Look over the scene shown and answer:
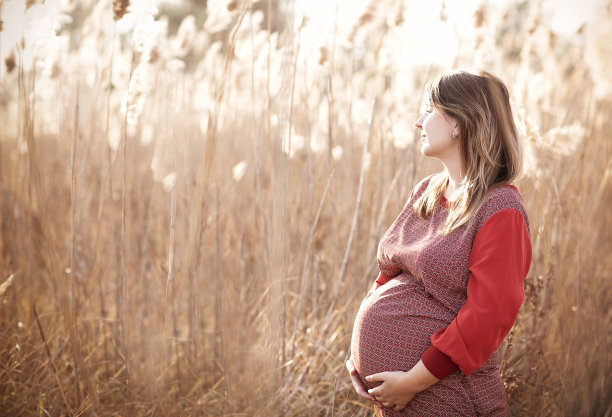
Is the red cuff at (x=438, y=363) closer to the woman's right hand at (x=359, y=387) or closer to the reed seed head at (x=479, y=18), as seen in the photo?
the woman's right hand at (x=359, y=387)

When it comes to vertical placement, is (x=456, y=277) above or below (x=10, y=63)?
below

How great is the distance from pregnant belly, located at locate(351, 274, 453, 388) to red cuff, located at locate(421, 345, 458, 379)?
43 millimetres

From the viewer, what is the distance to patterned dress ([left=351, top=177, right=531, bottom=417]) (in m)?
1.09

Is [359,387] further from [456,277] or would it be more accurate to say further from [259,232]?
[259,232]

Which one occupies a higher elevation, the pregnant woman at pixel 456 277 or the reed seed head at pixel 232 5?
the reed seed head at pixel 232 5

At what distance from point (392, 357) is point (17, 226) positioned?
5.25 feet

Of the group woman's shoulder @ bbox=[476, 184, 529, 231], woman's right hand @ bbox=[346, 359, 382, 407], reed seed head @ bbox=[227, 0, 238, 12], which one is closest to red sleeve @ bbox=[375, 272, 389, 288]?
woman's right hand @ bbox=[346, 359, 382, 407]

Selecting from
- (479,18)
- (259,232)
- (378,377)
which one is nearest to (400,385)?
(378,377)

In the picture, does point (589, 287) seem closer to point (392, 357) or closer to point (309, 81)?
point (392, 357)

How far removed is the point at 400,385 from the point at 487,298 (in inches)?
11.1

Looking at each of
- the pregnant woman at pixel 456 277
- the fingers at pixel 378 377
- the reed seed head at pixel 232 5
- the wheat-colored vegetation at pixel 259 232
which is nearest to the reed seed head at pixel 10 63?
the wheat-colored vegetation at pixel 259 232

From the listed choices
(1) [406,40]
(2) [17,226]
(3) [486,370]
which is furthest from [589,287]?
(2) [17,226]

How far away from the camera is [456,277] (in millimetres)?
1155

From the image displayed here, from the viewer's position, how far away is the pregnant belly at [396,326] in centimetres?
119
